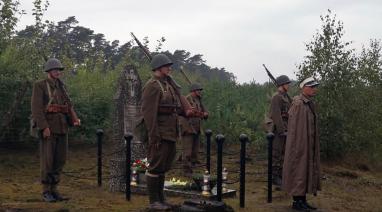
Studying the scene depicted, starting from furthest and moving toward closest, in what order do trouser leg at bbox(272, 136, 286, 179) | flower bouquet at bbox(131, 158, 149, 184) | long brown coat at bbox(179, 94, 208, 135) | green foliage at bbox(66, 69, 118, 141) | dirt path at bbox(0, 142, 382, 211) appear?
green foliage at bbox(66, 69, 118, 141), long brown coat at bbox(179, 94, 208, 135), trouser leg at bbox(272, 136, 286, 179), flower bouquet at bbox(131, 158, 149, 184), dirt path at bbox(0, 142, 382, 211)

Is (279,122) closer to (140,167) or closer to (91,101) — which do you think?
(140,167)

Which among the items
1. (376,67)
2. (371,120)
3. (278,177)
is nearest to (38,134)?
(278,177)

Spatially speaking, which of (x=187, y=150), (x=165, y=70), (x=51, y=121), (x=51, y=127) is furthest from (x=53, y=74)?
(x=187, y=150)

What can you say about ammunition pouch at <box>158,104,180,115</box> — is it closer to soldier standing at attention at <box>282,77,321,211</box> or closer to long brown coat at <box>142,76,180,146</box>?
long brown coat at <box>142,76,180,146</box>

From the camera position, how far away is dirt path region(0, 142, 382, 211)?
29.5 ft

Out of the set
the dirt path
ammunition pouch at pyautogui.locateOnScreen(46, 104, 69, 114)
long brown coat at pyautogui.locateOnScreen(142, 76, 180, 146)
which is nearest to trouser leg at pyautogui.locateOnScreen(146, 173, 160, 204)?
the dirt path

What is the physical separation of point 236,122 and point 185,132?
6.13 meters

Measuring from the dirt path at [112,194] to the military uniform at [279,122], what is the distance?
1.97ft

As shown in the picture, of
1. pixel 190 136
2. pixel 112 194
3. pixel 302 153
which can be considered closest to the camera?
pixel 302 153

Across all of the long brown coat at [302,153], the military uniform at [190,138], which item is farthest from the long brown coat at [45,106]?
the military uniform at [190,138]

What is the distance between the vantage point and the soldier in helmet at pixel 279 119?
11.2 meters

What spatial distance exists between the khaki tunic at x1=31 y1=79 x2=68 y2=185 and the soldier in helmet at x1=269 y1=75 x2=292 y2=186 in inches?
167

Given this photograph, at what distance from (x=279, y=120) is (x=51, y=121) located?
15.0 ft

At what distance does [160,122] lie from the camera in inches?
316
